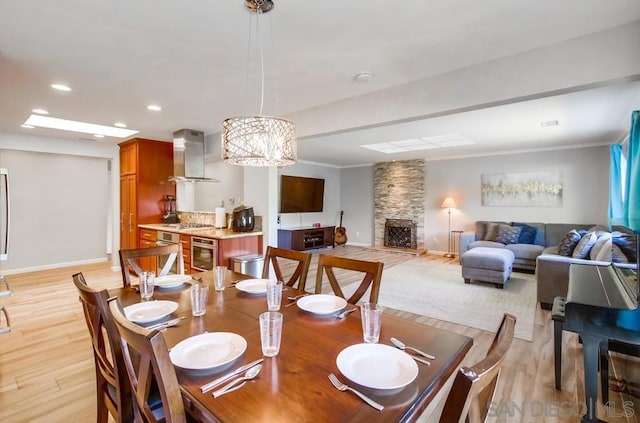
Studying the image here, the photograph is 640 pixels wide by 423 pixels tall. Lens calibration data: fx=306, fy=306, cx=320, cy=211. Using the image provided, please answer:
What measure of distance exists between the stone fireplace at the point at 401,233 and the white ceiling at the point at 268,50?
14.0ft

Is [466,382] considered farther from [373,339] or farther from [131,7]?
[131,7]

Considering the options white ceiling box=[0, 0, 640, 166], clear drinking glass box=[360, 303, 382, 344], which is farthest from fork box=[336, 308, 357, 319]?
white ceiling box=[0, 0, 640, 166]

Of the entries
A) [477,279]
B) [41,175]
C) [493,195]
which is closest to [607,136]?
[493,195]

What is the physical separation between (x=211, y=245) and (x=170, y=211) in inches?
88.4

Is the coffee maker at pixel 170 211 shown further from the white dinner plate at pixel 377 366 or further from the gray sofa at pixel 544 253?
the gray sofa at pixel 544 253

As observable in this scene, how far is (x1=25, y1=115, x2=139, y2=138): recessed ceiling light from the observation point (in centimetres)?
418

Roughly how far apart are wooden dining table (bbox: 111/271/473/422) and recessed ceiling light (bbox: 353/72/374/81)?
1.92 meters

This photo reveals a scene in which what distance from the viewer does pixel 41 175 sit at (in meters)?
5.55

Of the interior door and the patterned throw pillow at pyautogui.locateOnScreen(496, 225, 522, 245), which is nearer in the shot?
the interior door

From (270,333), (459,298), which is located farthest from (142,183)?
(459,298)

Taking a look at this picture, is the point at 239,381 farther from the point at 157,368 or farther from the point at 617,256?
the point at 617,256

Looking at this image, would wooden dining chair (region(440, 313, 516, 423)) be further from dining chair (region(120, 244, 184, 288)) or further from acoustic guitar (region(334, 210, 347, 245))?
acoustic guitar (region(334, 210, 347, 245))

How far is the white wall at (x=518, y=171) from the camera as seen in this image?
566 cm

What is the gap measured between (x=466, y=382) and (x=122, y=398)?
4.25 ft
